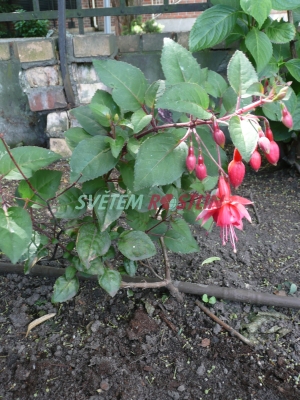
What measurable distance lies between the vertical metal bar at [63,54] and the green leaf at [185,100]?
1551 millimetres

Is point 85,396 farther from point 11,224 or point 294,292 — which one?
point 294,292

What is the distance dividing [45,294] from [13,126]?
1.44m

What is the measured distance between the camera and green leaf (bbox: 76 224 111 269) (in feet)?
3.07

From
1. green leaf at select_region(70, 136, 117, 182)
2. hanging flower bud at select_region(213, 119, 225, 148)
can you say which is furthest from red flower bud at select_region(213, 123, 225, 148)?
green leaf at select_region(70, 136, 117, 182)

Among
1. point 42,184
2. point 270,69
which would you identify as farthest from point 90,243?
point 270,69

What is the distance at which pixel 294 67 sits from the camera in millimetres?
1775

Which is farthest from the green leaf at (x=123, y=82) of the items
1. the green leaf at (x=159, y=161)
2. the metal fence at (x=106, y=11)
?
the metal fence at (x=106, y=11)

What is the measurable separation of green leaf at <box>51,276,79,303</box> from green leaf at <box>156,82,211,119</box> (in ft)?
1.98

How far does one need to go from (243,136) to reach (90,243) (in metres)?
0.49

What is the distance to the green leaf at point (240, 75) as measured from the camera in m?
0.75

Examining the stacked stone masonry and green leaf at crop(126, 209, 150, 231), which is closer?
green leaf at crop(126, 209, 150, 231)

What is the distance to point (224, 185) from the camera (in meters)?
0.74

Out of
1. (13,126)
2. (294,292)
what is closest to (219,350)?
(294,292)

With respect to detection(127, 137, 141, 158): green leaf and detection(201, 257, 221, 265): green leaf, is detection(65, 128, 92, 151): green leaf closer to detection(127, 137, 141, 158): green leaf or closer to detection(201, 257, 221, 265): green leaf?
detection(127, 137, 141, 158): green leaf
